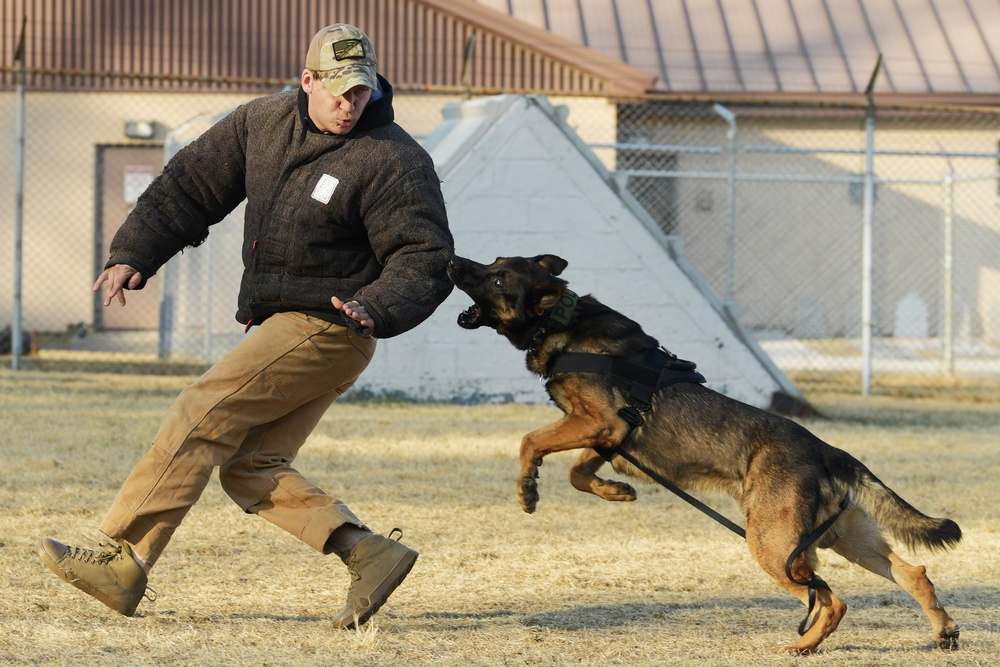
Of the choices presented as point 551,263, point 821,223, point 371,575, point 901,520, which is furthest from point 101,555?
point 821,223

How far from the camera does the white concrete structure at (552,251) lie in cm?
1042

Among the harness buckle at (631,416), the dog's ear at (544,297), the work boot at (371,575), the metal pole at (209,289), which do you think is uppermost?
the dog's ear at (544,297)

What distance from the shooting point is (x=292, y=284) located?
3990mm

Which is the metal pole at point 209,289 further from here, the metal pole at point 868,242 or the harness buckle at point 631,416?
the harness buckle at point 631,416

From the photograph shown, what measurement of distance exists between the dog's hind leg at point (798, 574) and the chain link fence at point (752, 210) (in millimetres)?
11666

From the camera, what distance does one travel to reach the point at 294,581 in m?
4.81

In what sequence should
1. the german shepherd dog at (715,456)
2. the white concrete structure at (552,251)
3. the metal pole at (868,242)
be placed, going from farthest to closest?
the metal pole at (868,242)
the white concrete structure at (552,251)
the german shepherd dog at (715,456)

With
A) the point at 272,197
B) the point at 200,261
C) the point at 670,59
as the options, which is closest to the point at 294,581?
the point at 272,197

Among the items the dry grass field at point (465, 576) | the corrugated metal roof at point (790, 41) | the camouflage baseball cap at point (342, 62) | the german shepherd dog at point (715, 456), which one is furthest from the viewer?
the corrugated metal roof at point (790, 41)

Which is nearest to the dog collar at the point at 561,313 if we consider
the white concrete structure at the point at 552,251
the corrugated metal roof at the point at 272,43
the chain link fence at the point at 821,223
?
the white concrete structure at the point at 552,251

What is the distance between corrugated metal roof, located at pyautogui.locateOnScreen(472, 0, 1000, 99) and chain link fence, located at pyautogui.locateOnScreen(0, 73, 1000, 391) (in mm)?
907

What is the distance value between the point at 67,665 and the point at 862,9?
65.2ft

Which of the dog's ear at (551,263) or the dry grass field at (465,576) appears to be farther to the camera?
the dog's ear at (551,263)

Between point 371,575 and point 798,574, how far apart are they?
1.42 metres
